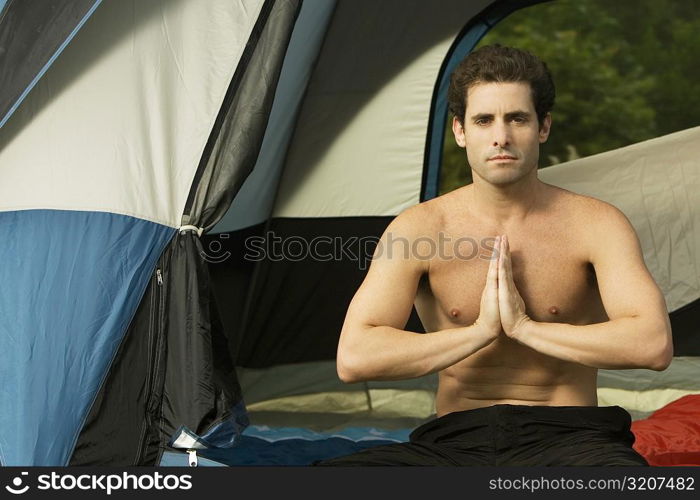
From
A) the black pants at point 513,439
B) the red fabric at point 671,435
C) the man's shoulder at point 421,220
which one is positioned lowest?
the red fabric at point 671,435

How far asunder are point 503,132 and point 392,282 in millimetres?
404

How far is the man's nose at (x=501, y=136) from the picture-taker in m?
2.33

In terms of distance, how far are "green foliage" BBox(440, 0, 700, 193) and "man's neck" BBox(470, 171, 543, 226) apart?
587cm

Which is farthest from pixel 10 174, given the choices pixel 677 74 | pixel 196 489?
pixel 677 74

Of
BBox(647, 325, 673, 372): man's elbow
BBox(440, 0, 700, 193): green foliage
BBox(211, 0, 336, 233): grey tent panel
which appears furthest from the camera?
BBox(440, 0, 700, 193): green foliage

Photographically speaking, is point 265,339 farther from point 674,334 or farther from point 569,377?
point 569,377

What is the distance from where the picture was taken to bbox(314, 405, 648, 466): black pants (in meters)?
2.22

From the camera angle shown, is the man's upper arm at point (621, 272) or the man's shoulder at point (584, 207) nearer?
the man's upper arm at point (621, 272)

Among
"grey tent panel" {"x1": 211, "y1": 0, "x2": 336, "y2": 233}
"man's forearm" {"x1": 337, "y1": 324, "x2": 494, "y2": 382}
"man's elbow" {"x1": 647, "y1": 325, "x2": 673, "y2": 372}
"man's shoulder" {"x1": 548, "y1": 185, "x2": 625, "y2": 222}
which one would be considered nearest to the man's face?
"man's shoulder" {"x1": 548, "y1": 185, "x2": 625, "y2": 222}

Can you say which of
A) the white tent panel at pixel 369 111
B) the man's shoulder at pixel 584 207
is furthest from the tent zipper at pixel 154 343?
the white tent panel at pixel 369 111

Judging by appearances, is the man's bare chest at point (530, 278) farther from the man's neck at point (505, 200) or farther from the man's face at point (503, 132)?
the man's face at point (503, 132)

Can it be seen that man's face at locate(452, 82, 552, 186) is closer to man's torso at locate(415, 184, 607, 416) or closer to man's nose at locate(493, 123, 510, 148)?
man's nose at locate(493, 123, 510, 148)

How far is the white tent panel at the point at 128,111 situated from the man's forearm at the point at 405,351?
87 centimetres

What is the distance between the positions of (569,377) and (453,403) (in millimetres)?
265
